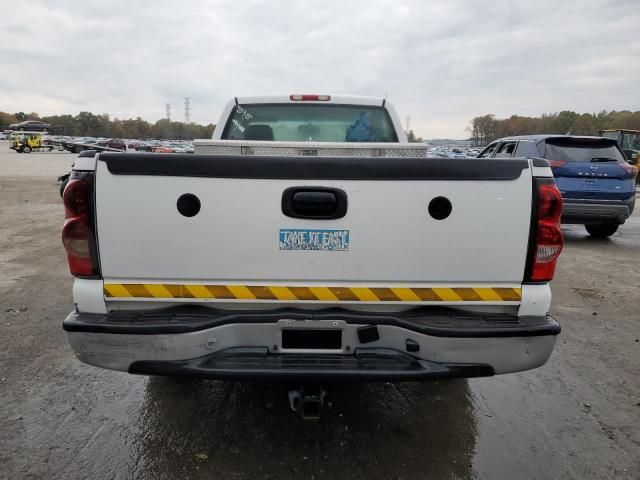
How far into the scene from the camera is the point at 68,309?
5207mm

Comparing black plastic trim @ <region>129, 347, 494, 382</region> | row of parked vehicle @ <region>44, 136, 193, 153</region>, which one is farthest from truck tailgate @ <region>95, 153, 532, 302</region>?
row of parked vehicle @ <region>44, 136, 193, 153</region>

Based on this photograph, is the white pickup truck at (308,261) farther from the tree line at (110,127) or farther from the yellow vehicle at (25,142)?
the tree line at (110,127)

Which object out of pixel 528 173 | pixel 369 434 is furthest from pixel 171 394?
pixel 528 173

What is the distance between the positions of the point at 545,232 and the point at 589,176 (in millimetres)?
7309

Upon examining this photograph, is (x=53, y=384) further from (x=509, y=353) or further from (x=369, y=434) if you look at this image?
(x=509, y=353)

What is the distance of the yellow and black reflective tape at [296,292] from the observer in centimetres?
255

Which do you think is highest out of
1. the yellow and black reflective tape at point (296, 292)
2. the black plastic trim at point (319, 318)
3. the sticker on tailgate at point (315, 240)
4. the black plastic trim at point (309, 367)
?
the sticker on tailgate at point (315, 240)

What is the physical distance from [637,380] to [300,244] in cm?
309

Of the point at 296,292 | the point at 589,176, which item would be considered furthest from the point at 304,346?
the point at 589,176

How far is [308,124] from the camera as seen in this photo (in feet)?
16.1

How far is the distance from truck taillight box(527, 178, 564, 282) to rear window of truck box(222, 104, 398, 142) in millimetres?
2569

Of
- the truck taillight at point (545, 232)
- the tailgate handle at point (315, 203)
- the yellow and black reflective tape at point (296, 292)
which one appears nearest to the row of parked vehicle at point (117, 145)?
the yellow and black reflective tape at point (296, 292)

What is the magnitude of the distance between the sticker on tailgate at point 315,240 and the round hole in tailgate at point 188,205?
0.45 metres

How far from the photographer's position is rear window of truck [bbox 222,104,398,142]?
16.0 feet
